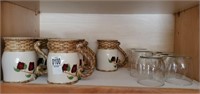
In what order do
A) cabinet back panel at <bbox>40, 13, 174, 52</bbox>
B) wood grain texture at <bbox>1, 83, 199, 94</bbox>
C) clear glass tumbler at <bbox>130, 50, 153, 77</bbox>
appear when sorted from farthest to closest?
cabinet back panel at <bbox>40, 13, 174, 52</bbox>
clear glass tumbler at <bbox>130, 50, 153, 77</bbox>
wood grain texture at <bbox>1, 83, 199, 94</bbox>

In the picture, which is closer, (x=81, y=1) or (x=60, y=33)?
(x=81, y=1)

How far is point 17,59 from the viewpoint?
1.54ft

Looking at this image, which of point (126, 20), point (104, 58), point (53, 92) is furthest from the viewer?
point (126, 20)

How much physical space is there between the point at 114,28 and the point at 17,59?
46 cm

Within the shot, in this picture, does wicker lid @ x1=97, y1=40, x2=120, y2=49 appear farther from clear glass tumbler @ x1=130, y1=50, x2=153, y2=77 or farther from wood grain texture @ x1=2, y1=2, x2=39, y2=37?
wood grain texture @ x1=2, y1=2, x2=39, y2=37

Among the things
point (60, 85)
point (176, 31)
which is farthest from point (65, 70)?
point (176, 31)

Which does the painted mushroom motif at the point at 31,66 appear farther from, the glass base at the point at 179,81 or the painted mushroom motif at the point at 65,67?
the glass base at the point at 179,81

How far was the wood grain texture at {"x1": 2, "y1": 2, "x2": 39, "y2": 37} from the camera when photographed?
0.52 m

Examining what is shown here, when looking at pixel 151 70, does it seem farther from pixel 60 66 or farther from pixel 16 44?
pixel 16 44

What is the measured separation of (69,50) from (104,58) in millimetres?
235

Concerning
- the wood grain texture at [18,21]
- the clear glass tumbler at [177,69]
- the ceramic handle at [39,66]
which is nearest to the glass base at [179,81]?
the clear glass tumbler at [177,69]

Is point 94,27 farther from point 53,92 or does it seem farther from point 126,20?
point 53,92

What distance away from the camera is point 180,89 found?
450 millimetres

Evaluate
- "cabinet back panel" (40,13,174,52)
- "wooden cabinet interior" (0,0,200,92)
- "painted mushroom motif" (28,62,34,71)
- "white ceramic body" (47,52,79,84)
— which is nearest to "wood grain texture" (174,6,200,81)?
"wooden cabinet interior" (0,0,200,92)
